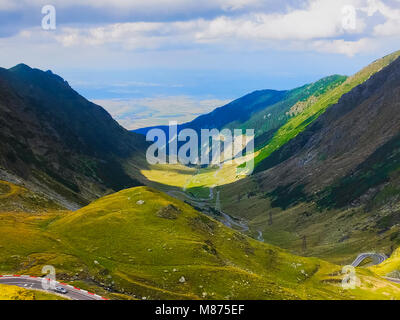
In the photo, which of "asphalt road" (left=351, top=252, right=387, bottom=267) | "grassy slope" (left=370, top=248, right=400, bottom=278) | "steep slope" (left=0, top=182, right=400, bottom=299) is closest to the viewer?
"steep slope" (left=0, top=182, right=400, bottom=299)

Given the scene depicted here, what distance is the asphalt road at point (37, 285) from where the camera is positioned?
69.6 meters

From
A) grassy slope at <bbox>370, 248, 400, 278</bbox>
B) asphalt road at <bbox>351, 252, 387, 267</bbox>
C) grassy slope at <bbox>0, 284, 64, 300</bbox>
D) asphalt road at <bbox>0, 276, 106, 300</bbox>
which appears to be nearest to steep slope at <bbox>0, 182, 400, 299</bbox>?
asphalt road at <bbox>0, 276, 106, 300</bbox>

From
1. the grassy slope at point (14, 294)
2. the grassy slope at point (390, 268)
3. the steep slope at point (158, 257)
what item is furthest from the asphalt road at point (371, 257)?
the grassy slope at point (14, 294)

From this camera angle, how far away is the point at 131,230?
4488 inches

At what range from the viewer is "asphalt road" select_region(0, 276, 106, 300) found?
228 ft

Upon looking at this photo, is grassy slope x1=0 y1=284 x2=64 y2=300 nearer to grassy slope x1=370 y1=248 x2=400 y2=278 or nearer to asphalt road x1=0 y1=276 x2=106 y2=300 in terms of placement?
asphalt road x1=0 y1=276 x2=106 y2=300

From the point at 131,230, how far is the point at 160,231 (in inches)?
315

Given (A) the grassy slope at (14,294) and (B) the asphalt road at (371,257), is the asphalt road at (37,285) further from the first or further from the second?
(B) the asphalt road at (371,257)

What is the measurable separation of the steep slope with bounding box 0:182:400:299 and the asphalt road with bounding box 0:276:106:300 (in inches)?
204

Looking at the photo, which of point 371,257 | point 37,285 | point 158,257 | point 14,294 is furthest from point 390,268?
point 14,294

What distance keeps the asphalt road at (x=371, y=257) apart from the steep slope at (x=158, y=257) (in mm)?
42622
